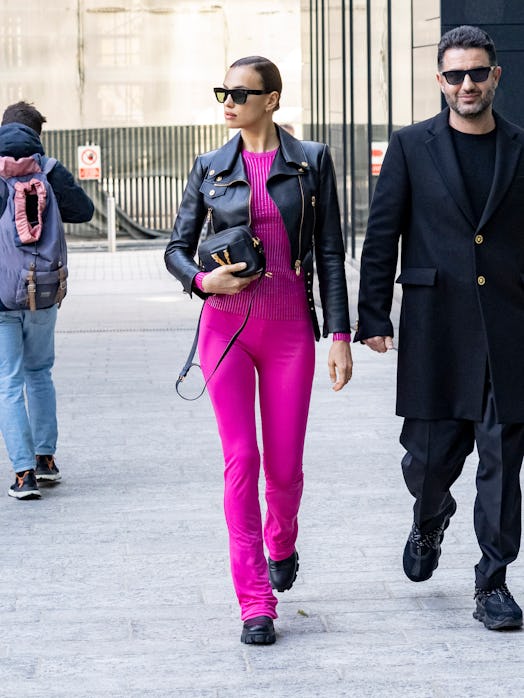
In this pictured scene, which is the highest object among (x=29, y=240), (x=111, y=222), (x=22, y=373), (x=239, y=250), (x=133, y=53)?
(x=133, y=53)

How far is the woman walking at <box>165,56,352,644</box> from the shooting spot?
4625 mm

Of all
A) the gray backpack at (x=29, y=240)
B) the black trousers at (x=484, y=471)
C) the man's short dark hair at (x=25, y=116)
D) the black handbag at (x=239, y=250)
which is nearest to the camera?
the black handbag at (x=239, y=250)

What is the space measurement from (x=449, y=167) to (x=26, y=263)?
2.63 metres

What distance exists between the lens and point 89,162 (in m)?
25.3

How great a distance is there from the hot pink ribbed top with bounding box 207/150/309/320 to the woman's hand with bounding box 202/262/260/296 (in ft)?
0.28

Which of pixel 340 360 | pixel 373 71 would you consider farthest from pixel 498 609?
pixel 373 71

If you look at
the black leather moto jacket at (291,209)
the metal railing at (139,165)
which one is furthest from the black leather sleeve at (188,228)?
the metal railing at (139,165)

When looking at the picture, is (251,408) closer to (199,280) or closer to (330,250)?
(199,280)

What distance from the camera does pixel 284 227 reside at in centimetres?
467

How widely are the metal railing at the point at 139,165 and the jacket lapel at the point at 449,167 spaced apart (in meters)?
23.4

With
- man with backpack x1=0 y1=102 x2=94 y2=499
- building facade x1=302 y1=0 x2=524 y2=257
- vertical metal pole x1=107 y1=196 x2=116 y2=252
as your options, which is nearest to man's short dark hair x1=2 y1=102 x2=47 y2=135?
man with backpack x1=0 y1=102 x2=94 y2=499

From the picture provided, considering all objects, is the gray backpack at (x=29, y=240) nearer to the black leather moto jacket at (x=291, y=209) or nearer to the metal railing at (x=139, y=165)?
the black leather moto jacket at (x=291, y=209)

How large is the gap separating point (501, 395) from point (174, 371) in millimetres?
6019

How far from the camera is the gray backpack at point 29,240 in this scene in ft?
21.8
